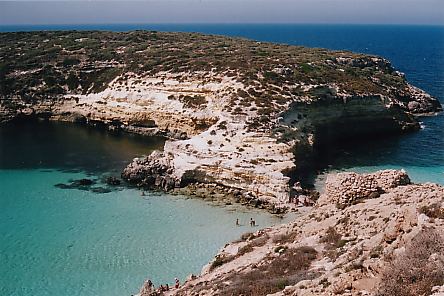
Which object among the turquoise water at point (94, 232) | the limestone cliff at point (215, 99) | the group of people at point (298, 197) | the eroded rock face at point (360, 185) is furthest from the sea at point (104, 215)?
the eroded rock face at point (360, 185)

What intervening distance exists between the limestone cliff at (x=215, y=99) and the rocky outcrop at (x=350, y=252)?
14.1 metres

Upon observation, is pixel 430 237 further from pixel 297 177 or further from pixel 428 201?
pixel 297 177

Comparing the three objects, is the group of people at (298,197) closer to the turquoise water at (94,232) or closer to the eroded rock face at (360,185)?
the turquoise water at (94,232)

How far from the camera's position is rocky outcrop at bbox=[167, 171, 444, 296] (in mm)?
10516

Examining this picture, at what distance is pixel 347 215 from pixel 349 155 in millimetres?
29772

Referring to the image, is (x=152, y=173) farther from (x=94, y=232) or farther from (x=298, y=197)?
(x=298, y=197)

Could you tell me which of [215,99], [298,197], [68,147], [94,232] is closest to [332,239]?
[298,197]

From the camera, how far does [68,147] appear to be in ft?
166

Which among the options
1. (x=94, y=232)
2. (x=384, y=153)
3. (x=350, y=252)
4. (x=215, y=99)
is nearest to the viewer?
(x=350, y=252)

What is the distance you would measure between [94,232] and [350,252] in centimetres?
2034

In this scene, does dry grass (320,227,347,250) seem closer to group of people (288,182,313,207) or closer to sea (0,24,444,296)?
sea (0,24,444,296)

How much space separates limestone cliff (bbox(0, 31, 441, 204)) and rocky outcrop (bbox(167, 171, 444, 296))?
1414 cm

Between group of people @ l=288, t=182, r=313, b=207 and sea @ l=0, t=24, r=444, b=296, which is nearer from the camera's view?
sea @ l=0, t=24, r=444, b=296

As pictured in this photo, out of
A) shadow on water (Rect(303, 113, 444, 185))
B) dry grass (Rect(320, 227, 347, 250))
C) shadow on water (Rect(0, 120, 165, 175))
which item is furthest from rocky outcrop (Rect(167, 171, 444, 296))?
shadow on water (Rect(0, 120, 165, 175))
